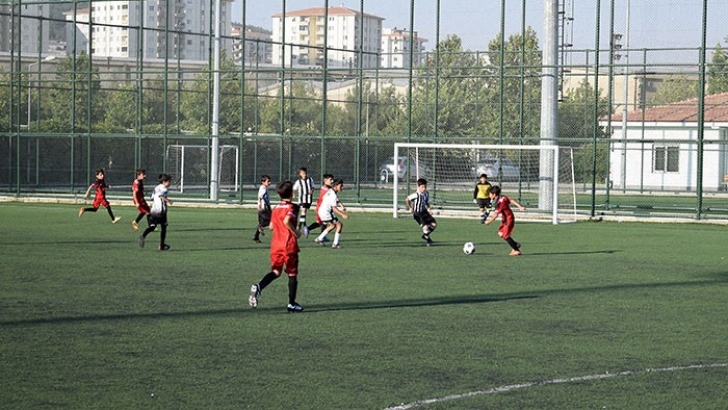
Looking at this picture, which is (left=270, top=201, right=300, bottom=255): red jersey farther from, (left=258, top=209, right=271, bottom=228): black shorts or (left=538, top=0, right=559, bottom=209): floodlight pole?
(left=538, top=0, right=559, bottom=209): floodlight pole

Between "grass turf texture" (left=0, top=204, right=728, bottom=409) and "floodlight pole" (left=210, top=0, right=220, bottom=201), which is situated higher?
"floodlight pole" (left=210, top=0, right=220, bottom=201)

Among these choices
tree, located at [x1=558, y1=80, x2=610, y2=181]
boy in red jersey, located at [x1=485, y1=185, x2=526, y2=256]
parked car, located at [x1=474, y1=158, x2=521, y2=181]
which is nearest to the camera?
boy in red jersey, located at [x1=485, y1=185, x2=526, y2=256]

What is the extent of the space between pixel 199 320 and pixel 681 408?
589cm

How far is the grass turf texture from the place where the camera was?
9.25m

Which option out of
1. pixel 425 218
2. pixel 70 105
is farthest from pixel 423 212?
pixel 70 105

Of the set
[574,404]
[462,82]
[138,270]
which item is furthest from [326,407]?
[462,82]

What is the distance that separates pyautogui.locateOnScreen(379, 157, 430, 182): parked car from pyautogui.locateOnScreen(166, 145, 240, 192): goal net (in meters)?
6.44

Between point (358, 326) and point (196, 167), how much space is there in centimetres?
4143

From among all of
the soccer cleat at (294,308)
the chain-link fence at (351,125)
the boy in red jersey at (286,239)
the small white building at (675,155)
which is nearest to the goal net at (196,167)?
the chain-link fence at (351,125)

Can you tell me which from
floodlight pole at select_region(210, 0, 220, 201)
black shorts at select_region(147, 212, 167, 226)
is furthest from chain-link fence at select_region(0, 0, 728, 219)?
black shorts at select_region(147, 212, 167, 226)

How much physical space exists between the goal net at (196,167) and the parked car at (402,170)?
21.1 ft

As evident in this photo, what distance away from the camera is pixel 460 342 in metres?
11.7

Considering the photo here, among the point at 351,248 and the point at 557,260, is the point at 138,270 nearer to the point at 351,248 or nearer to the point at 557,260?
the point at 351,248

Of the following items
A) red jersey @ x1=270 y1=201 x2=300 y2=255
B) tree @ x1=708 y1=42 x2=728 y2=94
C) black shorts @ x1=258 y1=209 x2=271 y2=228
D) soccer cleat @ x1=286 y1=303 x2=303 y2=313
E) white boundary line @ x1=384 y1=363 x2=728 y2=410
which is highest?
tree @ x1=708 y1=42 x2=728 y2=94
